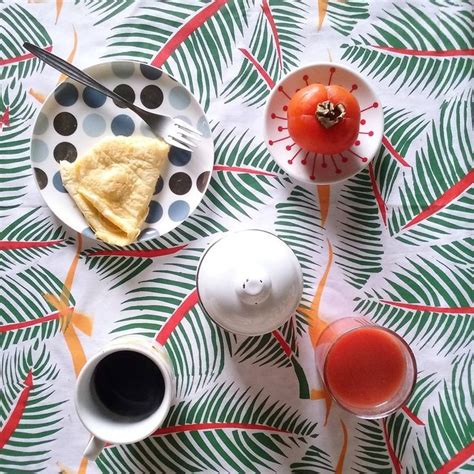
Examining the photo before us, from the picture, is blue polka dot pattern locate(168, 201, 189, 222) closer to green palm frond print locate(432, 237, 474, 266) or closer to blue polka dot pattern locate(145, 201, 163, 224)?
blue polka dot pattern locate(145, 201, 163, 224)

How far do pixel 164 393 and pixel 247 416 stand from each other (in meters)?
0.16

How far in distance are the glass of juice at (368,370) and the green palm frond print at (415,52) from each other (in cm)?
40

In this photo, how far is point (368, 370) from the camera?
3.29 feet

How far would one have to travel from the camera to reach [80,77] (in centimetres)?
104

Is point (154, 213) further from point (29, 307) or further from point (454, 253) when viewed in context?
point (454, 253)

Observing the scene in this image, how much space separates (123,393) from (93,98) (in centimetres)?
46

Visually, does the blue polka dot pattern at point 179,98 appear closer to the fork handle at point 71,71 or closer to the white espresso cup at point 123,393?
the fork handle at point 71,71

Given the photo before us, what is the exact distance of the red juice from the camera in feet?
3.26

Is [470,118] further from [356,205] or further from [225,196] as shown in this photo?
[225,196]

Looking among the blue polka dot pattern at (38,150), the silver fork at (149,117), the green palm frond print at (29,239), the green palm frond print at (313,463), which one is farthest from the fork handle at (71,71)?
the green palm frond print at (313,463)

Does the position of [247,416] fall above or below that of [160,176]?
below

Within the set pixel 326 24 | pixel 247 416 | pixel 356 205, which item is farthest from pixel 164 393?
pixel 326 24

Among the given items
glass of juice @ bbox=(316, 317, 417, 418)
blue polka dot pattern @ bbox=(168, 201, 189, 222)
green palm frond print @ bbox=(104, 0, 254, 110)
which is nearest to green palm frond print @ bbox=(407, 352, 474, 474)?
glass of juice @ bbox=(316, 317, 417, 418)

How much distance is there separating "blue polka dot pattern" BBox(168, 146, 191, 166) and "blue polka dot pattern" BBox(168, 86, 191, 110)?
66 mm
